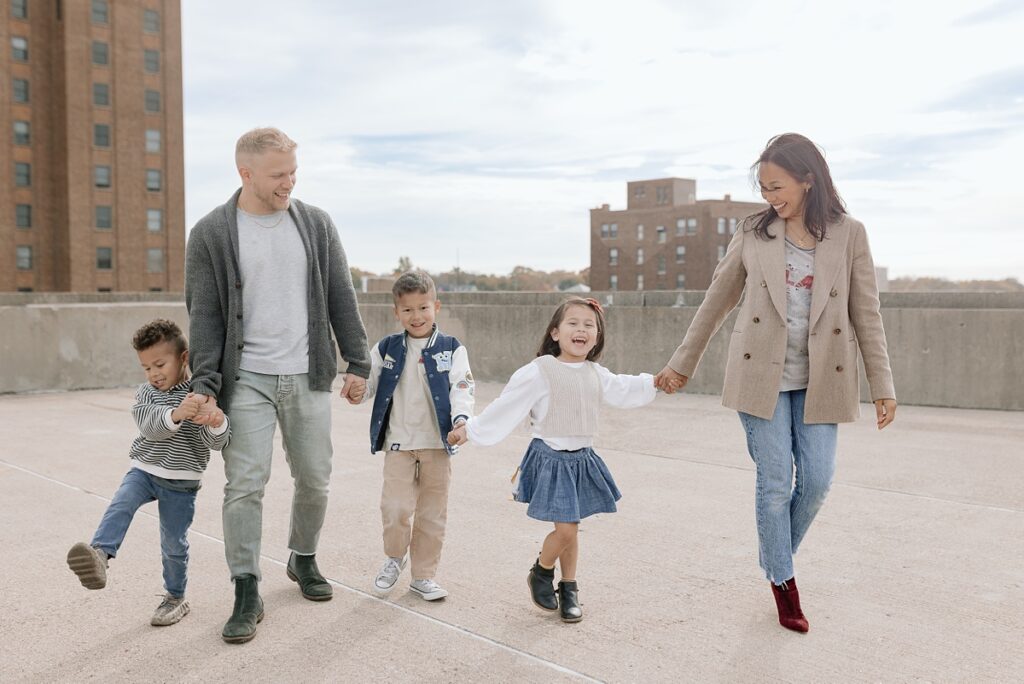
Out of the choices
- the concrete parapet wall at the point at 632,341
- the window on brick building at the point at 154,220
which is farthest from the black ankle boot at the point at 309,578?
the window on brick building at the point at 154,220

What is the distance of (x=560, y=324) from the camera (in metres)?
Result: 3.94

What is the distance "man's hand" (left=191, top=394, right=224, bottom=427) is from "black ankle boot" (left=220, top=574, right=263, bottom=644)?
0.61m

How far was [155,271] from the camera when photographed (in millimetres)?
71625

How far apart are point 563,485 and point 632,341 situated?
800cm

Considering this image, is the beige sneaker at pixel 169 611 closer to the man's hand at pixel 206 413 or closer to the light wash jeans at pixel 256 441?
the light wash jeans at pixel 256 441

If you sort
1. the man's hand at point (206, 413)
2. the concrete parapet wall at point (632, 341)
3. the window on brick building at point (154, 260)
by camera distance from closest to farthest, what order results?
the man's hand at point (206, 413)
the concrete parapet wall at point (632, 341)
the window on brick building at point (154, 260)

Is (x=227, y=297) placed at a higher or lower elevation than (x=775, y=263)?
lower

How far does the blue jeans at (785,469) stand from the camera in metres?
3.83

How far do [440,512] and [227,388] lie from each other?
1.04 m

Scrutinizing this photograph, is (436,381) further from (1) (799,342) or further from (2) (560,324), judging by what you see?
(1) (799,342)

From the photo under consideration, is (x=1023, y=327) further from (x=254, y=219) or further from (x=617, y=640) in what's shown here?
(x=254, y=219)

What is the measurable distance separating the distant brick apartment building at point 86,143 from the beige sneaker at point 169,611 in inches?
2778

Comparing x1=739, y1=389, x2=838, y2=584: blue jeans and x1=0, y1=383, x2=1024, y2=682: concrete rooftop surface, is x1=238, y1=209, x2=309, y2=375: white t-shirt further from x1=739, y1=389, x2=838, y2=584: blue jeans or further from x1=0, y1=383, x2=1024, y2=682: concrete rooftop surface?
x1=739, y1=389, x2=838, y2=584: blue jeans

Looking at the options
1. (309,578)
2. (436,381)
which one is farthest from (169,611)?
(436,381)
